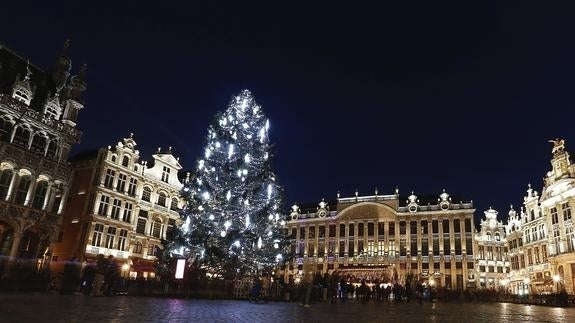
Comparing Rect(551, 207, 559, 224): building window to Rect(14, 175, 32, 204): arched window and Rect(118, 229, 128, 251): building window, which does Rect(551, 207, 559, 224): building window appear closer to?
Rect(118, 229, 128, 251): building window

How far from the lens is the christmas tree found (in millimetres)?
24875

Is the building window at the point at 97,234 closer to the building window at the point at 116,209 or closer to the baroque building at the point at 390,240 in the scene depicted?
the building window at the point at 116,209

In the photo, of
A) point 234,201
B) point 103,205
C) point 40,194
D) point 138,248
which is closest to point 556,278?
point 234,201

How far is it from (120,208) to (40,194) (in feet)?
37.6

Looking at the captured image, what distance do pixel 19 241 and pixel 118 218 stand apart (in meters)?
13.2

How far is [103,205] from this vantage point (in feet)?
140

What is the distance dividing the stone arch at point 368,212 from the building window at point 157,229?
115 feet

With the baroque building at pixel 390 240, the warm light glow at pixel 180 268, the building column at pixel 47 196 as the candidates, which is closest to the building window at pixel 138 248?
the building column at pixel 47 196

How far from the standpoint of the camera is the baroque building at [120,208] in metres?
41.3

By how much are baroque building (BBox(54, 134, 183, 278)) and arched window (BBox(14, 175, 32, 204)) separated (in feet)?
30.0

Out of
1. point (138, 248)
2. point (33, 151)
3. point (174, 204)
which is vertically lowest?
point (138, 248)

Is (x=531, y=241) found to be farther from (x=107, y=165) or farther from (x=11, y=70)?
(x=11, y=70)

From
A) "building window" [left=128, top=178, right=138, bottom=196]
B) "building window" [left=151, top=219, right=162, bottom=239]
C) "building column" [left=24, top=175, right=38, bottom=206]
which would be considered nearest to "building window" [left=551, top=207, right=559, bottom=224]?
"building window" [left=151, top=219, right=162, bottom=239]

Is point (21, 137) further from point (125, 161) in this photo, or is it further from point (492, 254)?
point (492, 254)
